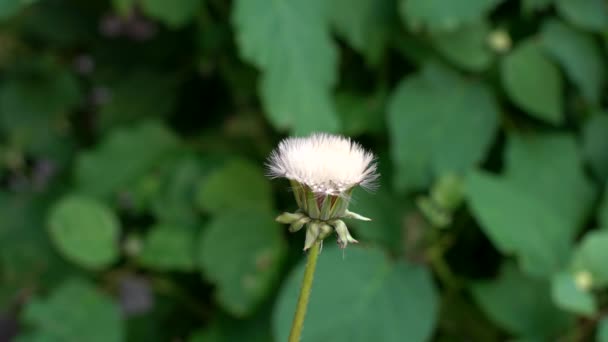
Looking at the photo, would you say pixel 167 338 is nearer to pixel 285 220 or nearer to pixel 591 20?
pixel 591 20

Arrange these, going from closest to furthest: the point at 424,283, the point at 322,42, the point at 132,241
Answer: the point at 322,42, the point at 424,283, the point at 132,241

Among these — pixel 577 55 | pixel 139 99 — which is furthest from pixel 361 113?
pixel 139 99

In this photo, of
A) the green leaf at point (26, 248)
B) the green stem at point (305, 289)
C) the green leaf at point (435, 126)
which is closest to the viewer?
the green stem at point (305, 289)

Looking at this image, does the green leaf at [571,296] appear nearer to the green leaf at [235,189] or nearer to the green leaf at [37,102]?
the green leaf at [235,189]

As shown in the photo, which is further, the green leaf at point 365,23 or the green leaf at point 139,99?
the green leaf at point 139,99

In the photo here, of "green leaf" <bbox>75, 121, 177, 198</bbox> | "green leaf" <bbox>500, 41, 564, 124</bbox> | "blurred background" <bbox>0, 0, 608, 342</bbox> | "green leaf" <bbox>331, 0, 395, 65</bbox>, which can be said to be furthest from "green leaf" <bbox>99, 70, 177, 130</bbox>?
"green leaf" <bbox>500, 41, 564, 124</bbox>

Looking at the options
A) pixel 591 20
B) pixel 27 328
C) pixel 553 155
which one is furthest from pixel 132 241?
pixel 591 20

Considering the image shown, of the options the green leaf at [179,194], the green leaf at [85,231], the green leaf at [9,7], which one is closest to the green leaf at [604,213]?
the green leaf at [179,194]
